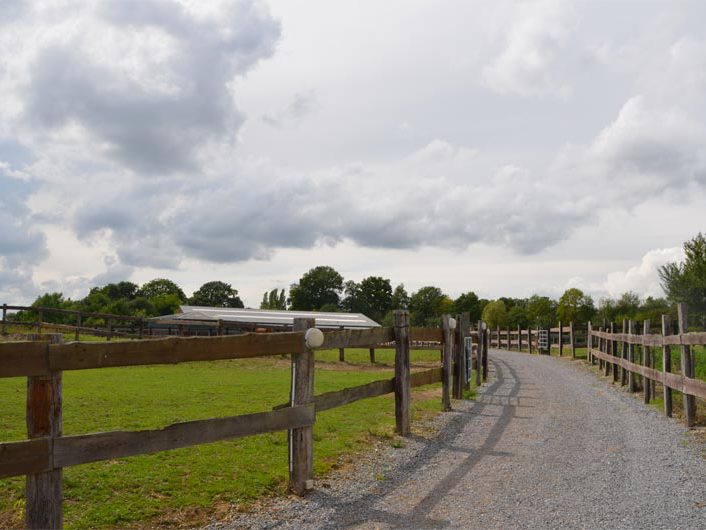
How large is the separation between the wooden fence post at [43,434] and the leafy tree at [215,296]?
376 ft

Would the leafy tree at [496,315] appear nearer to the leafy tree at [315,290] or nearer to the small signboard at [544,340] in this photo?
the leafy tree at [315,290]

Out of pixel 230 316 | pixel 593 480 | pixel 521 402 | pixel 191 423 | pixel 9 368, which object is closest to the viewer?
pixel 9 368

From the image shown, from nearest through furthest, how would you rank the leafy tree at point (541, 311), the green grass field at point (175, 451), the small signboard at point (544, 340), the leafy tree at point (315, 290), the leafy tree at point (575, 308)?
1. the green grass field at point (175, 451)
2. the small signboard at point (544, 340)
3. the leafy tree at point (575, 308)
4. the leafy tree at point (541, 311)
5. the leafy tree at point (315, 290)

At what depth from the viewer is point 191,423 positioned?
4.86 m

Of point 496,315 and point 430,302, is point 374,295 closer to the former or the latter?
point 430,302

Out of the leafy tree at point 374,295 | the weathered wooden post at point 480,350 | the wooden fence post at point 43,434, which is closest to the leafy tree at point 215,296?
the leafy tree at point 374,295

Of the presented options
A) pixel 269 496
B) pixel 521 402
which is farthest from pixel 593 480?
pixel 521 402

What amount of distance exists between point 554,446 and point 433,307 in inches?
3963

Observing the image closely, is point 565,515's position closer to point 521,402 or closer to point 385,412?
point 385,412

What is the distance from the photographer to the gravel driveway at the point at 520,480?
5.11 m

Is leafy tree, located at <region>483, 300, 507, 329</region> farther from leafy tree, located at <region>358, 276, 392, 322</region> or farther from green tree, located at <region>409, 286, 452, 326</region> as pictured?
leafy tree, located at <region>358, 276, 392, 322</region>

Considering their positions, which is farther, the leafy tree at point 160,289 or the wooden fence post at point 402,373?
the leafy tree at point 160,289

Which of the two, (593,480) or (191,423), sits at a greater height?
(191,423)

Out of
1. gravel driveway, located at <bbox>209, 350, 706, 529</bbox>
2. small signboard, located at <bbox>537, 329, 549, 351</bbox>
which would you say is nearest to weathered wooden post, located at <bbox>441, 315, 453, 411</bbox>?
gravel driveway, located at <bbox>209, 350, 706, 529</bbox>
